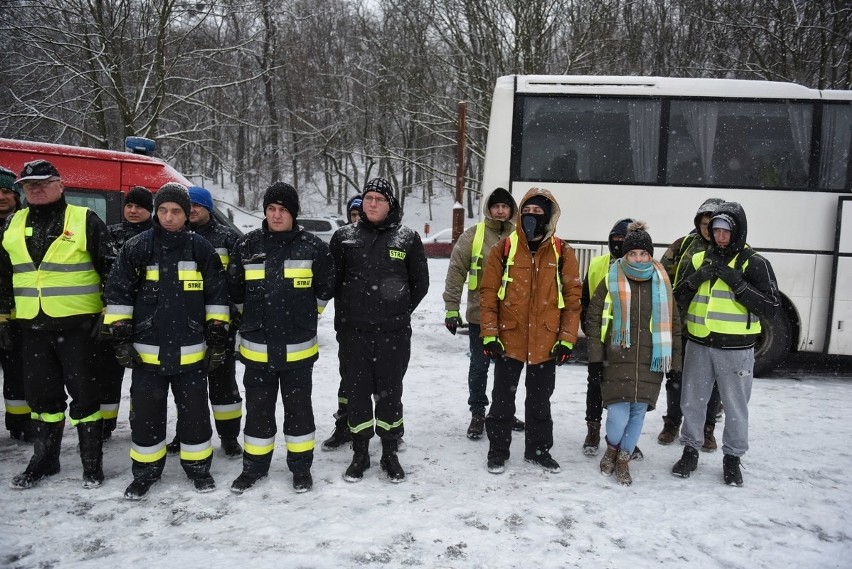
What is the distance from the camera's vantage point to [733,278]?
3.89m

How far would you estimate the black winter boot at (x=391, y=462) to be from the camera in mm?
3920

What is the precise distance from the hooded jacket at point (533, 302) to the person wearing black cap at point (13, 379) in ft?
11.6

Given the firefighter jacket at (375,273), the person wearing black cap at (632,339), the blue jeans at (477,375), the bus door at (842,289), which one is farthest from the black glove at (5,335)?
the bus door at (842,289)

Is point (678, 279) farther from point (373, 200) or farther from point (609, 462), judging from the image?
point (373, 200)

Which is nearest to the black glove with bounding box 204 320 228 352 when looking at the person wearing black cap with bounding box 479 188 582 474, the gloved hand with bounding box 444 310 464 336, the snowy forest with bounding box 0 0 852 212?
the gloved hand with bounding box 444 310 464 336

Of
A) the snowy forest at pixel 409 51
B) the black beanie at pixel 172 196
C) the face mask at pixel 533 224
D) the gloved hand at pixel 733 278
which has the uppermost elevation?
the snowy forest at pixel 409 51

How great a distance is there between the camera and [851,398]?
20.4ft

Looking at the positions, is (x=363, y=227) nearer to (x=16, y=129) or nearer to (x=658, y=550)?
(x=658, y=550)

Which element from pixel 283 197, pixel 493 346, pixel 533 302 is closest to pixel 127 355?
pixel 283 197

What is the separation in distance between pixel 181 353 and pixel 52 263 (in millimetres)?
1064

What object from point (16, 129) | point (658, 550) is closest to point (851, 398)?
point (658, 550)

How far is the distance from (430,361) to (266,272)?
388cm

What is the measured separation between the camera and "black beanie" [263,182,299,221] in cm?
365

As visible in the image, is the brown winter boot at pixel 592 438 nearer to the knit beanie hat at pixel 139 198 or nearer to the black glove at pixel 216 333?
the black glove at pixel 216 333
